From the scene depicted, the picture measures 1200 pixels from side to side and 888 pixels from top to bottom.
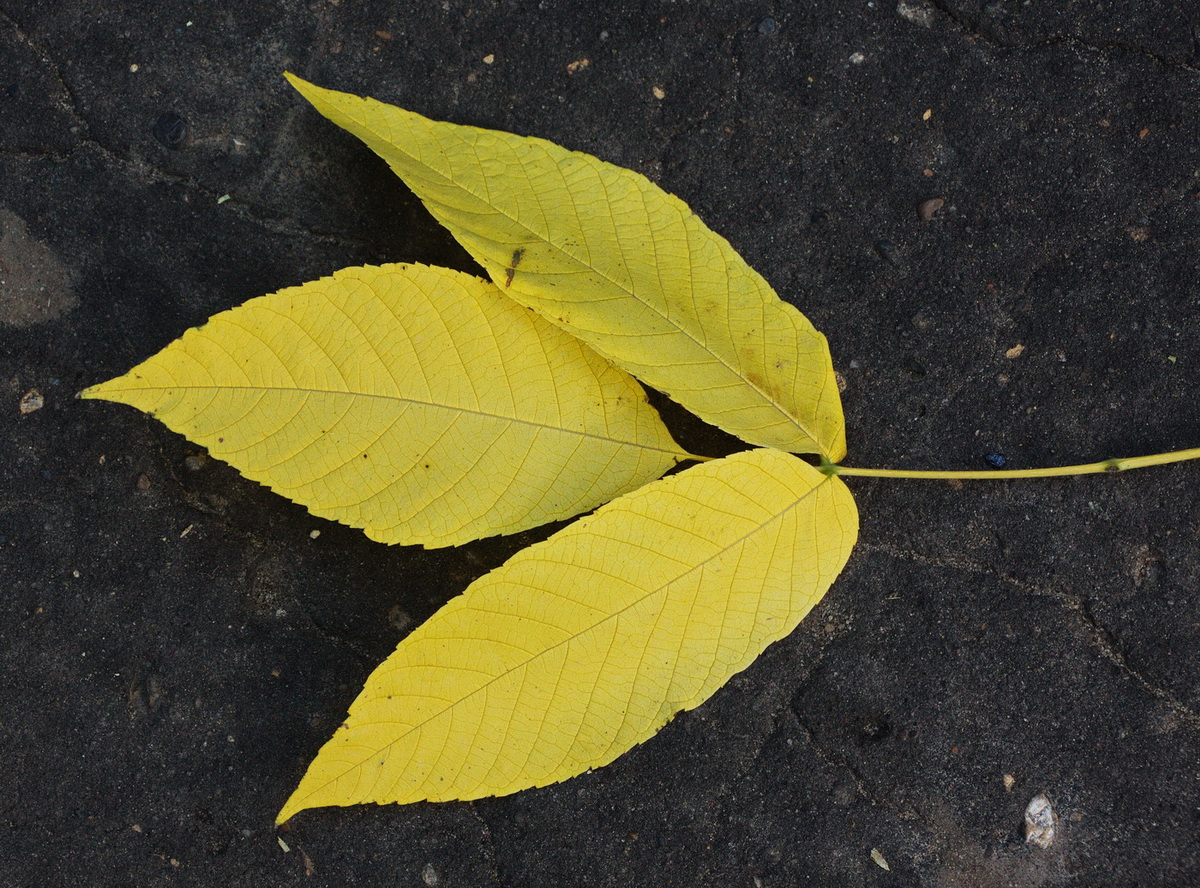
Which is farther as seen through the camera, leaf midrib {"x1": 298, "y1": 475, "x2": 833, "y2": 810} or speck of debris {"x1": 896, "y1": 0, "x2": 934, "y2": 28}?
speck of debris {"x1": 896, "y1": 0, "x2": 934, "y2": 28}

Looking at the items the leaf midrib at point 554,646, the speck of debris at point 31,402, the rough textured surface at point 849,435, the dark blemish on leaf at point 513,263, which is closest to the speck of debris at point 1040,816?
the rough textured surface at point 849,435

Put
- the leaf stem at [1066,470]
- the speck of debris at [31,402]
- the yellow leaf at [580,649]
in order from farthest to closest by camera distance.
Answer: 1. the speck of debris at [31,402]
2. the leaf stem at [1066,470]
3. the yellow leaf at [580,649]

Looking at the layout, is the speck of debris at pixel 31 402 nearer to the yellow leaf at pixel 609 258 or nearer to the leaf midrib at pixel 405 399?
the leaf midrib at pixel 405 399

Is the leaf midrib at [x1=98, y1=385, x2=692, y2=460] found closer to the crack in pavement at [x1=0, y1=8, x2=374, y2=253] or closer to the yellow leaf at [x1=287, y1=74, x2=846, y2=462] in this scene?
the yellow leaf at [x1=287, y1=74, x2=846, y2=462]

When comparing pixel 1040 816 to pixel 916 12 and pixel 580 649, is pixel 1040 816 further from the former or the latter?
pixel 916 12

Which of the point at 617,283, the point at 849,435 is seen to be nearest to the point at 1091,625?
the point at 849,435

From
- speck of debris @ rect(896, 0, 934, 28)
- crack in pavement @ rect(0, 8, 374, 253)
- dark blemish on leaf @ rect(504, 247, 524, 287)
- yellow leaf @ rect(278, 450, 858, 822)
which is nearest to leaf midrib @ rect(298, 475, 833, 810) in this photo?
yellow leaf @ rect(278, 450, 858, 822)
